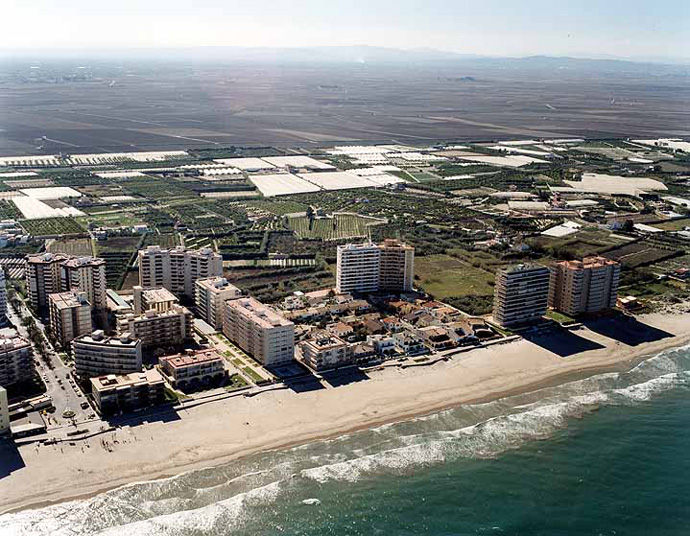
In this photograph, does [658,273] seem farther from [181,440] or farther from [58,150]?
[58,150]

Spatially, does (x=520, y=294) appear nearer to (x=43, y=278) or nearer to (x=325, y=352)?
(x=325, y=352)

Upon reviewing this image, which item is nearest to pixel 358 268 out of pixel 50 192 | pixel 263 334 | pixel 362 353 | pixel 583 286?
pixel 362 353

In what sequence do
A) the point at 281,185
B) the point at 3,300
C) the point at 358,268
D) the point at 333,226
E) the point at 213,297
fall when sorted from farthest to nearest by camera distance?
the point at 281,185
the point at 333,226
the point at 358,268
the point at 3,300
the point at 213,297

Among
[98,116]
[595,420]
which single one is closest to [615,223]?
[595,420]

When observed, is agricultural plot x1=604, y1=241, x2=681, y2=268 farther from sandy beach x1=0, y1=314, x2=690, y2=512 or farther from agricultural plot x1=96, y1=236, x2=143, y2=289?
agricultural plot x1=96, y1=236, x2=143, y2=289

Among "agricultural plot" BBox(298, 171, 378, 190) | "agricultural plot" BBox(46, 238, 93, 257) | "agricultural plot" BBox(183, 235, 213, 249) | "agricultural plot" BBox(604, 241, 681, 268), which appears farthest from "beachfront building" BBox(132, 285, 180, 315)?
"agricultural plot" BBox(298, 171, 378, 190)

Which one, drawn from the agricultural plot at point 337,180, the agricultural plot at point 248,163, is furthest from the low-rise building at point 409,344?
the agricultural plot at point 248,163
